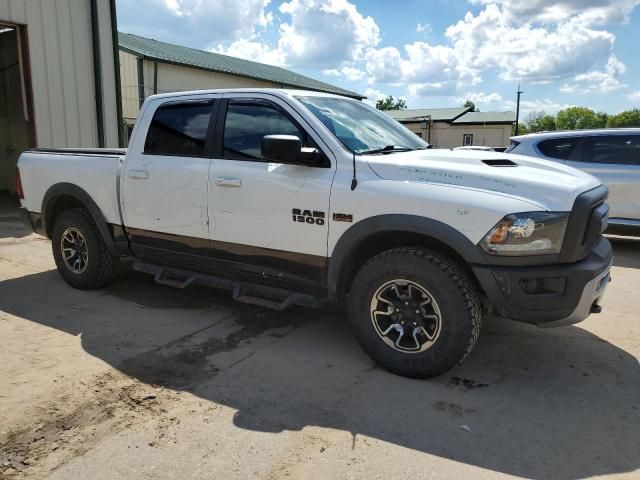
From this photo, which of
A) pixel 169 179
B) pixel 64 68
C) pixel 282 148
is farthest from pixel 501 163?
pixel 64 68

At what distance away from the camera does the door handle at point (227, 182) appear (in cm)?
421

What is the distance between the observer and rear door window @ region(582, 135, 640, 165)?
791cm

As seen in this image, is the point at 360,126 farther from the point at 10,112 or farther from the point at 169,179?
the point at 10,112

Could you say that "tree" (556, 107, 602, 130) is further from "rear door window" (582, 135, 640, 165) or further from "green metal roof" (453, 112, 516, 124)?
"rear door window" (582, 135, 640, 165)

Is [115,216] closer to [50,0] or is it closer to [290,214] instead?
[290,214]

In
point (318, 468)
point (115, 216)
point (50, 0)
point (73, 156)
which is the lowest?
point (318, 468)

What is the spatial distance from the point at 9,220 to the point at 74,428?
8.92 m

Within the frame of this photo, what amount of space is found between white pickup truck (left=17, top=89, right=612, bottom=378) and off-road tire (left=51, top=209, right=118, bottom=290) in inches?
9.0

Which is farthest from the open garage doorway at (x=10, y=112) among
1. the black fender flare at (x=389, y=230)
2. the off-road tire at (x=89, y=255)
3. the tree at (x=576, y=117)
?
the tree at (x=576, y=117)

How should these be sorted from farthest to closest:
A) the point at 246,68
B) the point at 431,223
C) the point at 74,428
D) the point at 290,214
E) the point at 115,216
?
the point at 246,68
the point at 115,216
the point at 290,214
the point at 431,223
the point at 74,428

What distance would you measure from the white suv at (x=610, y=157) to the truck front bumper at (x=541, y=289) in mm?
5278

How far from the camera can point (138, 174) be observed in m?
4.86

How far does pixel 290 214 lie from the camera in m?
3.98

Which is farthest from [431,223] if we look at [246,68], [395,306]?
[246,68]
